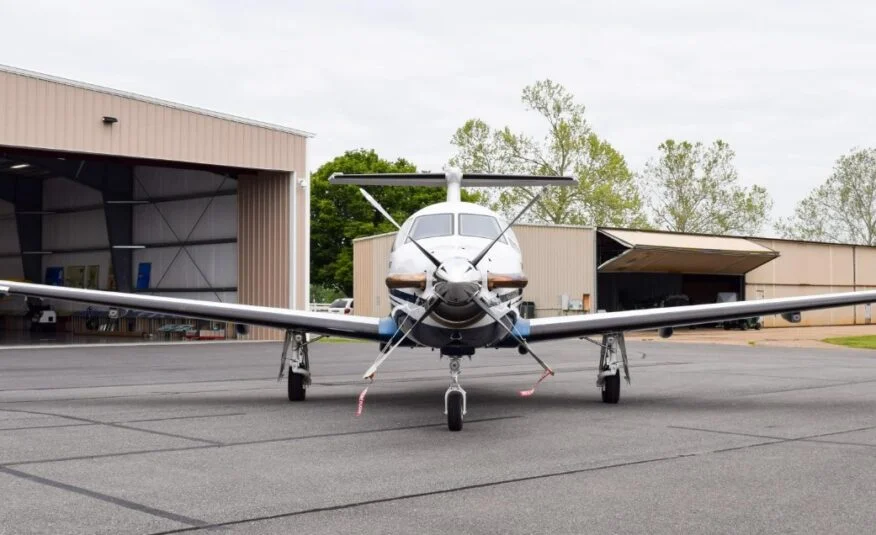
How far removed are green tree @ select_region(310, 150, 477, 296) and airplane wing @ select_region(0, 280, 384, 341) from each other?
5429cm

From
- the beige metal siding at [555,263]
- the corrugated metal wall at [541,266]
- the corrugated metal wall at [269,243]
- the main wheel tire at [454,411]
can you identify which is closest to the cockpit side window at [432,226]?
the main wheel tire at [454,411]

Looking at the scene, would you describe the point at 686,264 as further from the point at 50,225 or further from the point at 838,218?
the point at 838,218

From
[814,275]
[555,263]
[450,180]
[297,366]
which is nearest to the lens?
[297,366]

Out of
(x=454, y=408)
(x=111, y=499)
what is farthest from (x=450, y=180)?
(x=111, y=499)

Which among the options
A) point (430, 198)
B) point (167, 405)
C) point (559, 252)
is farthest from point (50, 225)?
point (167, 405)

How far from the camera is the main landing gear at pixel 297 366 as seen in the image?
1343 centimetres

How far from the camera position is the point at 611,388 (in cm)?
1305

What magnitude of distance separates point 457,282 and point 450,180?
16.5 ft

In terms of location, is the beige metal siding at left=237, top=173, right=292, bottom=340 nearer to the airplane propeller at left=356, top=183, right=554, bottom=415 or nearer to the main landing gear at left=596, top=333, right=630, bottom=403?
the main landing gear at left=596, top=333, right=630, bottom=403

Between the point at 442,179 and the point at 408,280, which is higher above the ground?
the point at 442,179

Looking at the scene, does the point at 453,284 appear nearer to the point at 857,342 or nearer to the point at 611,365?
the point at 611,365

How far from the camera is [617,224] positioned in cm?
6644

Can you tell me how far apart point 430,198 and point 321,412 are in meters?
57.9

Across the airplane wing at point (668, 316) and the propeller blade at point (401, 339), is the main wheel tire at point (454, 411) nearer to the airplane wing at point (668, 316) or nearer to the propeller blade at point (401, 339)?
the propeller blade at point (401, 339)
